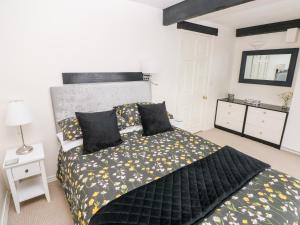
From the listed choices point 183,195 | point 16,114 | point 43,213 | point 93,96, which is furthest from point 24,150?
point 183,195

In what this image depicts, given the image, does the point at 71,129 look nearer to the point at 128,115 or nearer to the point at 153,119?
the point at 128,115

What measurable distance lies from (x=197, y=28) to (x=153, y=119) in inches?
84.9

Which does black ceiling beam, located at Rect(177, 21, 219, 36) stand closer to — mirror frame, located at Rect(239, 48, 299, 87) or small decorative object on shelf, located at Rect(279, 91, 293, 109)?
mirror frame, located at Rect(239, 48, 299, 87)

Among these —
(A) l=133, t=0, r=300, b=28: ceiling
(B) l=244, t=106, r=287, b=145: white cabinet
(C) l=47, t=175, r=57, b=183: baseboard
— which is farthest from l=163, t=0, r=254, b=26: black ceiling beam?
(C) l=47, t=175, r=57, b=183: baseboard

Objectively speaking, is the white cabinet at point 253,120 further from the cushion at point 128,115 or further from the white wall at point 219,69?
the cushion at point 128,115

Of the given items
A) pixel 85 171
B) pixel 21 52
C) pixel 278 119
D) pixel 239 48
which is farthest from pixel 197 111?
pixel 21 52

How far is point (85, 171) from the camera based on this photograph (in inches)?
58.9

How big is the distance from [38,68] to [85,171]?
1335mm

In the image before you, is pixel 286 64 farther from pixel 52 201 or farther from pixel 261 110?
pixel 52 201

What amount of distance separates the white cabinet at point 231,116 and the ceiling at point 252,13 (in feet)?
5.62

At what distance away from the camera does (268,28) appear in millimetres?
3438

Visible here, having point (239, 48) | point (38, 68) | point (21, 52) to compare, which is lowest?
point (38, 68)

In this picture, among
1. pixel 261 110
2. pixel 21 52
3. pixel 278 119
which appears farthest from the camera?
pixel 261 110

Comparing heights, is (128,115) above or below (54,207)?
above
